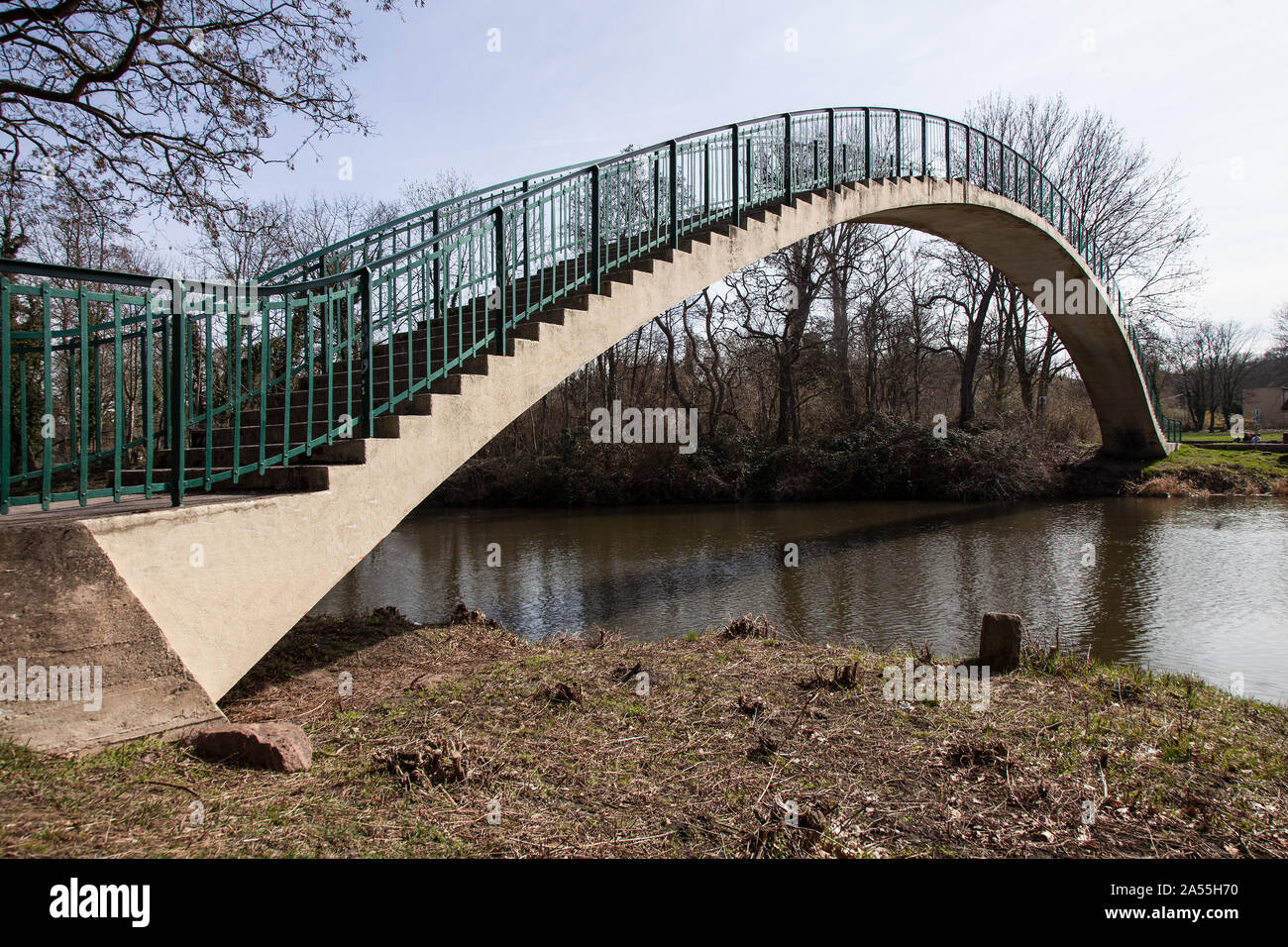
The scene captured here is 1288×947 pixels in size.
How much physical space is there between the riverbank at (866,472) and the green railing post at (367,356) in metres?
19.6

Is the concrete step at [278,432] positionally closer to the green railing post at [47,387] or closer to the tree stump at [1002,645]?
the green railing post at [47,387]

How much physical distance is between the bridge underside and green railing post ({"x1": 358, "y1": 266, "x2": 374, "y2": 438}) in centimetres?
17

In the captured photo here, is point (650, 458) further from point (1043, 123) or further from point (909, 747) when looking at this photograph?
point (909, 747)

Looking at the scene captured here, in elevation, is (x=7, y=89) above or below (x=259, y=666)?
above

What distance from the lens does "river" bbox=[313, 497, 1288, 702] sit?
8.10 meters

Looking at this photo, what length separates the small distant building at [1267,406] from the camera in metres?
53.1

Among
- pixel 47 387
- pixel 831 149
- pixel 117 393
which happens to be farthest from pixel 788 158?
pixel 47 387

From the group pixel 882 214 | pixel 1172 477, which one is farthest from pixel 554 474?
pixel 1172 477

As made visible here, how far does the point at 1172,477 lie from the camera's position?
76.8 feet

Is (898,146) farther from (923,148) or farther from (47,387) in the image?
(47,387)

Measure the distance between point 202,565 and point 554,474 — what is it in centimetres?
2180

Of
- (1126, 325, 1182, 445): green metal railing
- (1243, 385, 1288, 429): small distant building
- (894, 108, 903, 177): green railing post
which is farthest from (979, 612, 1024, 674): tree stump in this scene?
(1243, 385, 1288, 429): small distant building

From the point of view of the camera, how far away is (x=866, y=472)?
2417cm

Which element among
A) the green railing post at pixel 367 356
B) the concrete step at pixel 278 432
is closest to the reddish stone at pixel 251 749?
the green railing post at pixel 367 356
